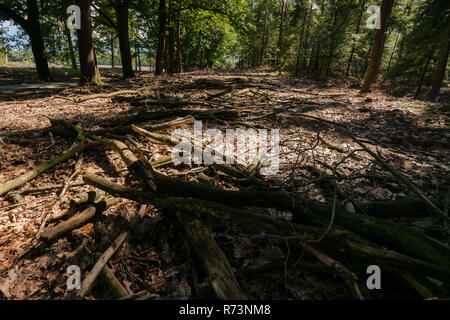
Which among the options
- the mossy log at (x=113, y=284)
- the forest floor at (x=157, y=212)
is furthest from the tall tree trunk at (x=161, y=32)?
the mossy log at (x=113, y=284)

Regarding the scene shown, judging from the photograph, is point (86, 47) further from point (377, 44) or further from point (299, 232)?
point (377, 44)

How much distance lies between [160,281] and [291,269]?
103 centimetres

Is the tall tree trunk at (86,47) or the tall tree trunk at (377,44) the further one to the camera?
the tall tree trunk at (377,44)

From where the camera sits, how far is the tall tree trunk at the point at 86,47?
8.38 meters

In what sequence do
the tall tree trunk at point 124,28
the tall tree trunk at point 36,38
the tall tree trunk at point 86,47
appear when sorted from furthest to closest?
the tall tree trunk at point 36,38 → the tall tree trunk at point 124,28 → the tall tree trunk at point 86,47

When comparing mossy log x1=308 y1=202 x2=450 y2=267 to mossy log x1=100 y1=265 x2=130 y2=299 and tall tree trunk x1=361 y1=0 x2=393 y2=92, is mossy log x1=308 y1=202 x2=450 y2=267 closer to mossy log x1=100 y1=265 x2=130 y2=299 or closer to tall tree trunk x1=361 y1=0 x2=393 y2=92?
mossy log x1=100 y1=265 x2=130 y2=299

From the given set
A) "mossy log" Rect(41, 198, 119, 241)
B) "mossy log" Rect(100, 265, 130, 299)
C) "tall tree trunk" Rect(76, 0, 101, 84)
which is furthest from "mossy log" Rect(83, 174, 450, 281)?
"tall tree trunk" Rect(76, 0, 101, 84)

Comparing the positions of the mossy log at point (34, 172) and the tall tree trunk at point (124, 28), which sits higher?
the tall tree trunk at point (124, 28)

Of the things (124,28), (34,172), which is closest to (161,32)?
(124,28)

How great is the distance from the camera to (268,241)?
1.97 m

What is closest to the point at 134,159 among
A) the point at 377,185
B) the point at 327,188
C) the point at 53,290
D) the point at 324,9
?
the point at 53,290

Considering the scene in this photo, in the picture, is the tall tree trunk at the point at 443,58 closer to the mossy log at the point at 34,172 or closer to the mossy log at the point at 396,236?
the mossy log at the point at 396,236

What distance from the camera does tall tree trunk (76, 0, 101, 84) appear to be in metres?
8.38
